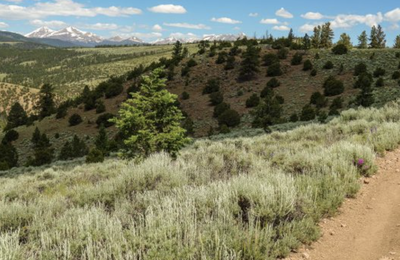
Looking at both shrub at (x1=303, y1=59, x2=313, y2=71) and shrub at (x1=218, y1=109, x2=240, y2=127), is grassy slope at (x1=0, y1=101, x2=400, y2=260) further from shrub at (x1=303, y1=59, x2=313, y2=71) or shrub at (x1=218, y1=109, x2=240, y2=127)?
shrub at (x1=303, y1=59, x2=313, y2=71)

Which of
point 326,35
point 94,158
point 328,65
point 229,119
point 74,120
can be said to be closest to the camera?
point 94,158

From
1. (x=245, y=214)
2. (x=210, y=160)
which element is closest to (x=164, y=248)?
(x=245, y=214)

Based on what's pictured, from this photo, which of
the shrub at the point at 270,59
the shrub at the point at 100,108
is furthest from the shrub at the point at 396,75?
the shrub at the point at 100,108

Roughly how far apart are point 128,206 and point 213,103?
42809mm

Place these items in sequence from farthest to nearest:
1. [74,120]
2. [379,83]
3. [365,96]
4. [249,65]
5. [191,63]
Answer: [191,63] < [74,120] < [249,65] < [379,83] < [365,96]

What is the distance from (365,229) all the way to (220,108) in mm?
39039

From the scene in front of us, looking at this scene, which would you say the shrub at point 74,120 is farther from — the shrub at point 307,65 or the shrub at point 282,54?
the shrub at point 307,65

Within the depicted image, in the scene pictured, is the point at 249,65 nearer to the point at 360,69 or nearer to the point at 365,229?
the point at 360,69

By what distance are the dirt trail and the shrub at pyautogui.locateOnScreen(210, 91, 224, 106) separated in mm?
41027

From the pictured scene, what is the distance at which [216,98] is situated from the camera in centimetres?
4716

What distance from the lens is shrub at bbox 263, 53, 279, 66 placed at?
54938 millimetres

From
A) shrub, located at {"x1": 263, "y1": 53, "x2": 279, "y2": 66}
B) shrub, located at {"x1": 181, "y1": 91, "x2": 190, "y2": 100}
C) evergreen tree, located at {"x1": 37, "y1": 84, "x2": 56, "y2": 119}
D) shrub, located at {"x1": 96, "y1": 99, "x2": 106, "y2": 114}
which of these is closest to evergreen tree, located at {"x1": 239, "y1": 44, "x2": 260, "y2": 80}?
shrub, located at {"x1": 263, "y1": 53, "x2": 279, "y2": 66}

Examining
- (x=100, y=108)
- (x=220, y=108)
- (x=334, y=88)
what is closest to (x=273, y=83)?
(x=334, y=88)

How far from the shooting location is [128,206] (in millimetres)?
5445
